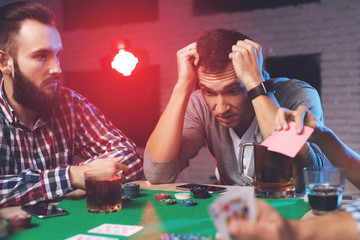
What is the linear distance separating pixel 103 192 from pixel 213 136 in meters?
0.98

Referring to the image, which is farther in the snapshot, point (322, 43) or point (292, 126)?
point (322, 43)

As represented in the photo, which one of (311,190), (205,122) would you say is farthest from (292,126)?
(205,122)

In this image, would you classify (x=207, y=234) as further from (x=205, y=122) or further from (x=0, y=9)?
(x=0, y=9)

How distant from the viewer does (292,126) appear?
1.26 metres

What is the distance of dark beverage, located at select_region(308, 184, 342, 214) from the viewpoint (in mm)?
1151

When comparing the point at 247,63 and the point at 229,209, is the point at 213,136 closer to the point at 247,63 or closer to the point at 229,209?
the point at 247,63

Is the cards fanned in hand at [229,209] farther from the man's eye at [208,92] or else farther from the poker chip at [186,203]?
the man's eye at [208,92]

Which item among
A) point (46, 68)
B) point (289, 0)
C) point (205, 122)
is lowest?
point (205, 122)

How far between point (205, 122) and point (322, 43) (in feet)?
11.4

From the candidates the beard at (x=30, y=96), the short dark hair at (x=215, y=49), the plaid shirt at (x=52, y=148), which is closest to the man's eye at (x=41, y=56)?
the beard at (x=30, y=96)

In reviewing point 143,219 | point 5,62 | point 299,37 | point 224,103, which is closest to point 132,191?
point 143,219

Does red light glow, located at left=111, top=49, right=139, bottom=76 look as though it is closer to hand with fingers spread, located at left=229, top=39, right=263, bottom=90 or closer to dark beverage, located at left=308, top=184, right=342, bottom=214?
hand with fingers spread, located at left=229, top=39, right=263, bottom=90

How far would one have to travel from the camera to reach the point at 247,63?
1.79 m

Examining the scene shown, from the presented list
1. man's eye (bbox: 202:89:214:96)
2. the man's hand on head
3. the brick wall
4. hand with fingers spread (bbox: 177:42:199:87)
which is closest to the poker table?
the man's hand on head
